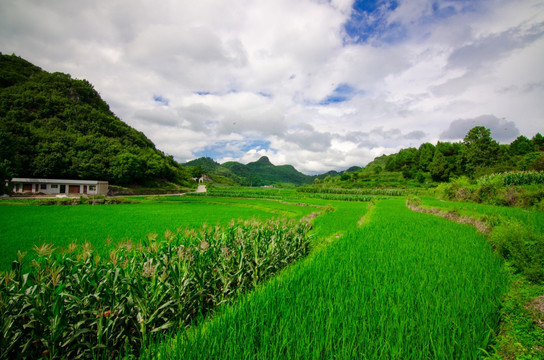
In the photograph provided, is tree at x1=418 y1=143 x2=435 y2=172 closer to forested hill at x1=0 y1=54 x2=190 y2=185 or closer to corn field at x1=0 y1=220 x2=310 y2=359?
corn field at x1=0 y1=220 x2=310 y2=359

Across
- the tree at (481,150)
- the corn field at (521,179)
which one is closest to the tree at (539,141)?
the tree at (481,150)

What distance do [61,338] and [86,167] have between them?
61.2 meters

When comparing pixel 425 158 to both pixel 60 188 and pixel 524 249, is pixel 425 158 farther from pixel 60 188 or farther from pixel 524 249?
pixel 60 188

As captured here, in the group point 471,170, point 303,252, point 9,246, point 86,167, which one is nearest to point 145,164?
point 86,167

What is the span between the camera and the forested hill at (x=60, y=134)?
143 ft

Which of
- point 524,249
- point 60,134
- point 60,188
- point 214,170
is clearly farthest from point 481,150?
point 214,170

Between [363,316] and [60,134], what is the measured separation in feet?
246

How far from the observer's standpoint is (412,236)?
22.6 feet

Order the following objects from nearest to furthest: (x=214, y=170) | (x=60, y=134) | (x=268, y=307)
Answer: (x=268, y=307)
(x=60, y=134)
(x=214, y=170)

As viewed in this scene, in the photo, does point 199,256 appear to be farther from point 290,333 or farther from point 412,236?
point 412,236

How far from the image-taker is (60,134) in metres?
52.1

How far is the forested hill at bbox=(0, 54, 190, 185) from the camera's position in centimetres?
4372

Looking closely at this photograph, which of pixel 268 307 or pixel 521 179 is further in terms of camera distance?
pixel 521 179

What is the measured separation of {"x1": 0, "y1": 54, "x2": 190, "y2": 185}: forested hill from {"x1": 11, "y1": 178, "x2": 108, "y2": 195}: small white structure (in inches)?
91.3
